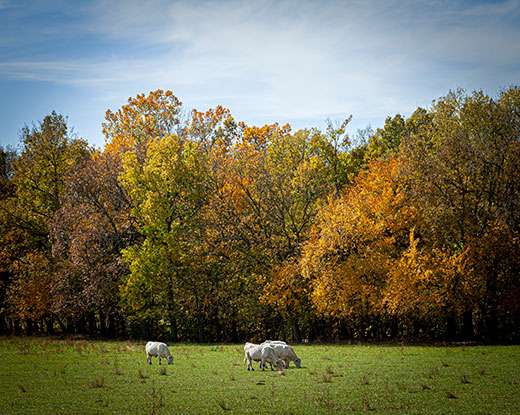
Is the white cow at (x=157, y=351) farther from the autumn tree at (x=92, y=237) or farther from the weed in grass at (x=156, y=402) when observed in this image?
the autumn tree at (x=92, y=237)

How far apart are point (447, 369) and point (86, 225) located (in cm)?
3003

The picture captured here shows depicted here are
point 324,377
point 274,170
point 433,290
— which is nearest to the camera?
point 324,377

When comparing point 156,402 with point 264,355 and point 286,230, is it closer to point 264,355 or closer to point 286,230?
point 264,355

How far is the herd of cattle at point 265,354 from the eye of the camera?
2016 centimetres

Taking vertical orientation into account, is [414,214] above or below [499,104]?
below

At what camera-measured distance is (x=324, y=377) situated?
17.0 metres

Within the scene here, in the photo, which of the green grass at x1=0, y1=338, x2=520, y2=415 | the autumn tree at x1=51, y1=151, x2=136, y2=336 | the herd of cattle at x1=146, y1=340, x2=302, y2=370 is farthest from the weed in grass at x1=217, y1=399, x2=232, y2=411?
the autumn tree at x1=51, y1=151, x2=136, y2=336

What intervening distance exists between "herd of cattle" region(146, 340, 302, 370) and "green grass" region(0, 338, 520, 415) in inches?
16.3

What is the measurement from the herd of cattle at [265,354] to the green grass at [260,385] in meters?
0.42

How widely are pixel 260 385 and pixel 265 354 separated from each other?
3.74m

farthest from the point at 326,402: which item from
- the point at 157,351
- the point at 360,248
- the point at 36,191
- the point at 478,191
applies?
the point at 36,191

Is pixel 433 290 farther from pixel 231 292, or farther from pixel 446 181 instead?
pixel 231 292

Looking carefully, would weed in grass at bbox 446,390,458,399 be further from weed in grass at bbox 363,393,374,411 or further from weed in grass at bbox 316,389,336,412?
weed in grass at bbox 316,389,336,412

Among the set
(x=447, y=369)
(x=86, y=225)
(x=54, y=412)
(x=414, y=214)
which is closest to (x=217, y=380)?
(x=54, y=412)
